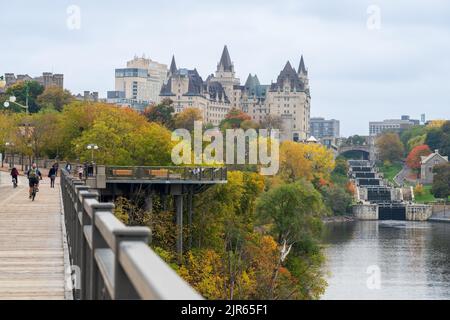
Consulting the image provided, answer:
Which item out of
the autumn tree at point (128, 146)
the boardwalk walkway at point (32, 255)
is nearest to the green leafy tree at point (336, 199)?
the autumn tree at point (128, 146)

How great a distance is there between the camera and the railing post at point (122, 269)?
4621 mm

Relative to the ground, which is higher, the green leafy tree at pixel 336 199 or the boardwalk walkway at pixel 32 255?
the boardwalk walkway at pixel 32 255

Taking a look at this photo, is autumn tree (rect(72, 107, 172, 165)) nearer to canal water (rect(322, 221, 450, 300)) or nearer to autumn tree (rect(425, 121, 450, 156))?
canal water (rect(322, 221, 450, 300))

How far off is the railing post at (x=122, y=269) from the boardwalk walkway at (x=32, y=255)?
5.68 meters

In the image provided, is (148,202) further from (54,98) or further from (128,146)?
(54,98)

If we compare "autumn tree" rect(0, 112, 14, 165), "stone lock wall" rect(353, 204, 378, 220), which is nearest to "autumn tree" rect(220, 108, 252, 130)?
"stone lock wall" rect(353, 204, 378, 220)

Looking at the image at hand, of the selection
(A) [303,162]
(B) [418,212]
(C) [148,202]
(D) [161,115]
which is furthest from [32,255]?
(B) [418,212]

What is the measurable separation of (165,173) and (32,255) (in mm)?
34203

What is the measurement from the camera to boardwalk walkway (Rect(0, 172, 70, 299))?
1077cm

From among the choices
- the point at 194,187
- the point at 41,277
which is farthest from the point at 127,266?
the point at 194,187

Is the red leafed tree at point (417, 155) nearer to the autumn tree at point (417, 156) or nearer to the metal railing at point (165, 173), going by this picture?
the autumn tree at point (417, 156)

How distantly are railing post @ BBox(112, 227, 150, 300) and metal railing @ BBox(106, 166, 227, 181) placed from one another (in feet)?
137

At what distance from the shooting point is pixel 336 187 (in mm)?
138125
